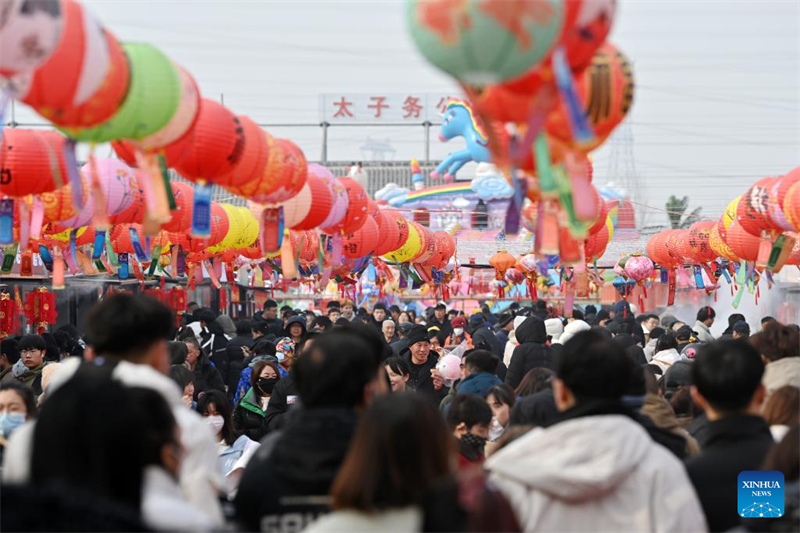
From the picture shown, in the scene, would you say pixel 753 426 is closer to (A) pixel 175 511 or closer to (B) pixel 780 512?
(B) pixel 780 512

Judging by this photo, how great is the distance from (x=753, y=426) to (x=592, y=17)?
1540 mm

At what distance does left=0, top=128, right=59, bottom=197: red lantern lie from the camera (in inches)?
260

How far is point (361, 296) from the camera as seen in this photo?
28.3 metres

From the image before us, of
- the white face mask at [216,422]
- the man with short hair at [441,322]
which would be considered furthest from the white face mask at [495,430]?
the man with short hair at [441,322]

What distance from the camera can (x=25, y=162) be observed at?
261 inches

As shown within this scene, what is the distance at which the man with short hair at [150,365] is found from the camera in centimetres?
321

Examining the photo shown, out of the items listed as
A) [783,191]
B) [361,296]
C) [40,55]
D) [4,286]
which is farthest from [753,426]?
[361,296]

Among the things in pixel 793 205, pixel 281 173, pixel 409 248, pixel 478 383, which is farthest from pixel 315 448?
pixel 409 248

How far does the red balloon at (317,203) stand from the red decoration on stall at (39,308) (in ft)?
21.0

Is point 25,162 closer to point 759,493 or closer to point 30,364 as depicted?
point 30,364

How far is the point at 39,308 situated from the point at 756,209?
9199 mm

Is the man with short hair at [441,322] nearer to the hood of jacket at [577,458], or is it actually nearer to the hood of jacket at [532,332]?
the hood of jacket at [532,332]

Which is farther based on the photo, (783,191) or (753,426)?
(783,191)

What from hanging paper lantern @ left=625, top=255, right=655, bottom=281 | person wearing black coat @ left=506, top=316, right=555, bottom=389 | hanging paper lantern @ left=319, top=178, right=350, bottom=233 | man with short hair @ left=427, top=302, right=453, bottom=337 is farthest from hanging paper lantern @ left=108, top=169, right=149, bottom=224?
hanging paper lantern @ left=625, top=255, right=655, bottom=281
